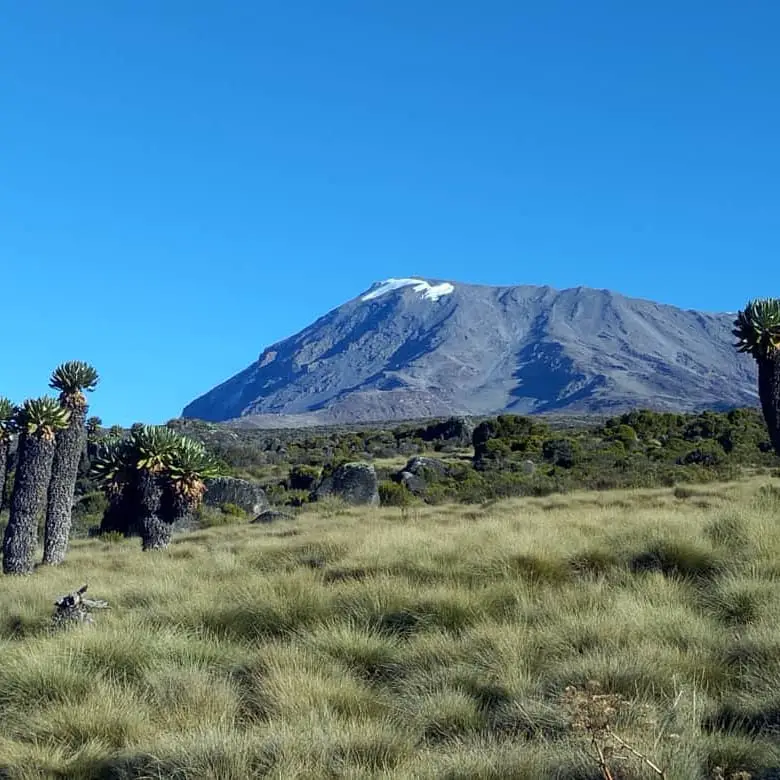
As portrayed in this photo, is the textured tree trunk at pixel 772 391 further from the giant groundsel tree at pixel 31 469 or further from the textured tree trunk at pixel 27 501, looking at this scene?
the textured tree trunk at pixel 27 501

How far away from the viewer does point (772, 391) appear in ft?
53.3

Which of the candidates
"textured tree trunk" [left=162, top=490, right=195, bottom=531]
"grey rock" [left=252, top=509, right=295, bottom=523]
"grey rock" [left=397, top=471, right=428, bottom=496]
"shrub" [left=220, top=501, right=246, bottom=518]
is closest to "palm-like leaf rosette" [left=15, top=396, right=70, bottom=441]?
"textured tree trunk" [left=162, top=490, right=195, bottom=531]

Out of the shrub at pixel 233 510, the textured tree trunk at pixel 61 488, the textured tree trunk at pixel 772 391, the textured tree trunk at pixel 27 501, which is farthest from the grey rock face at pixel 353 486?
the textured tree trunk at pixel 772 391

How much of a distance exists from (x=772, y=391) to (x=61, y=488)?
549 inches

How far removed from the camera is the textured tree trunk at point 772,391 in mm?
16188

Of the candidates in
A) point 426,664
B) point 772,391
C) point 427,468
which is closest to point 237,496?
point 427,468

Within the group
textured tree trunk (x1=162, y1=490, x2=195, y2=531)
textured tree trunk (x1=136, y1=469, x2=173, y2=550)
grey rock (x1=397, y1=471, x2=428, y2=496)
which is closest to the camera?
textured tree trunk (x1=136, y1=469, x2=173, y2=550)

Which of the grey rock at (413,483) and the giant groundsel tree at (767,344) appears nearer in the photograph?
the giant groundsel tree at (767,344)

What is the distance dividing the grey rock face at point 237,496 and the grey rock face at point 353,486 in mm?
2033

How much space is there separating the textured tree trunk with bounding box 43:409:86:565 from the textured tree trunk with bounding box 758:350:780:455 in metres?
13.3

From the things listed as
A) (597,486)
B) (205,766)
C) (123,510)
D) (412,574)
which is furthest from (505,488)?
(205,766)

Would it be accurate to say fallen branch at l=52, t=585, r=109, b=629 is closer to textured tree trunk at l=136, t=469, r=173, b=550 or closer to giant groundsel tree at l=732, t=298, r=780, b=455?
textured tree trunk at l=136, t=469, r=173, b=550

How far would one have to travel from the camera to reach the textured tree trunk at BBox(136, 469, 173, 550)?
18.5m

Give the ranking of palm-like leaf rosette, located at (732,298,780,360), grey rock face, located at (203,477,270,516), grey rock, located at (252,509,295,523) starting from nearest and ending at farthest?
palm-like leaf rosette, located at (732,298,780,360) < grey rock, located at (252,509,295,523) < grey rock face, located at (203,477,270,516)
